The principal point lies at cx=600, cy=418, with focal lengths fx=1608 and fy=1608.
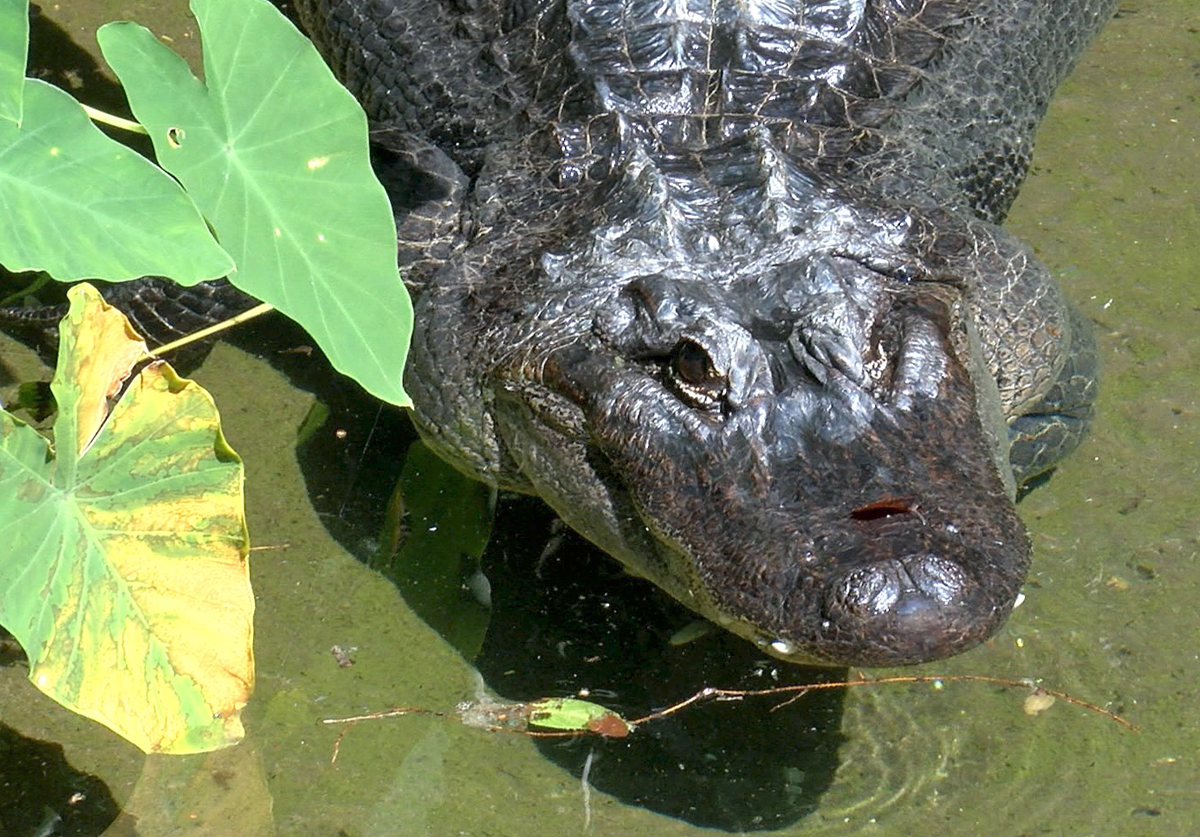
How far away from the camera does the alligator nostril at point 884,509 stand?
2934mm

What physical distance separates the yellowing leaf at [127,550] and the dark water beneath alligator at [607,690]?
672 mm

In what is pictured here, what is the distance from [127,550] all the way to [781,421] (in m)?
1.27

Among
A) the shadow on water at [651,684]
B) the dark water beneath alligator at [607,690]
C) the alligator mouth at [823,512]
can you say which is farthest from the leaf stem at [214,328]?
the alligator mouth at [823,512]

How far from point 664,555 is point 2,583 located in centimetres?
135

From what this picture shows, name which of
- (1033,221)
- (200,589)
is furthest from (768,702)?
(1033,221)

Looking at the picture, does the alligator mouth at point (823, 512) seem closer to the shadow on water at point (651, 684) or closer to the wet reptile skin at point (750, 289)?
the wet reptile skin at point (750, 289)

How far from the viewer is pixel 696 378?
3.29 metres

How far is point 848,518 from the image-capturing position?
292cm

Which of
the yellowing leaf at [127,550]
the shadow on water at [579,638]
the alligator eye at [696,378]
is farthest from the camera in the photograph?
the shadow on water at [579,638]

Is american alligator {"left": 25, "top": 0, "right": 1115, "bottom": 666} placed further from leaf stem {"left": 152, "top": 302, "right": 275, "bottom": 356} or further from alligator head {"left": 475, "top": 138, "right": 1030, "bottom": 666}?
leaf stem {"left": 152, "top": 302, "right": 275, "bottom": 356}

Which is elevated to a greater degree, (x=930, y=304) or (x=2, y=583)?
(x=2, y=583)

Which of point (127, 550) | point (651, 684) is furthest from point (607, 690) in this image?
point (127, 550)

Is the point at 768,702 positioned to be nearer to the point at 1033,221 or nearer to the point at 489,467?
the point at 489,467

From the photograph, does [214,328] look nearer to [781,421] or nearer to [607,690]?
[607,690]
